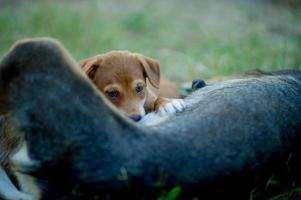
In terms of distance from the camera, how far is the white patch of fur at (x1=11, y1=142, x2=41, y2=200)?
12.1 ft

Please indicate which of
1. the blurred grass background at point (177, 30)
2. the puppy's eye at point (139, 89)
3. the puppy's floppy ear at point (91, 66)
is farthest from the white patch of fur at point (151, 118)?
the blurred grass background at point (177, 30)

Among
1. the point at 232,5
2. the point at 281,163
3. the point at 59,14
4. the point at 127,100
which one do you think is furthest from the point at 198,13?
the point at 281,163

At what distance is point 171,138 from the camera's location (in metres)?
3.80

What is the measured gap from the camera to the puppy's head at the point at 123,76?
546 cm

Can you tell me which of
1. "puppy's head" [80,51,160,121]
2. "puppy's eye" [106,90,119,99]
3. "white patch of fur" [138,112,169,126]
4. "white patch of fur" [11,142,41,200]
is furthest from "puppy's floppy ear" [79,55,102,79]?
"white patch of fur" [11,142,41,200]

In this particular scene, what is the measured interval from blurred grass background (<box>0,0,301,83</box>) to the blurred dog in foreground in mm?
4304

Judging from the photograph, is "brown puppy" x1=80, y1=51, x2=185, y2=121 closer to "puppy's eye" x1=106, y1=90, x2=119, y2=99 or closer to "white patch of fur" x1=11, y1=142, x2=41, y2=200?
"puppy's eye" x1=106, y1=90, x2=119, y2=99

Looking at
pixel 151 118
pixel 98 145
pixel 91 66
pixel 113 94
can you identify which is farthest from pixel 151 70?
pixel 98 145

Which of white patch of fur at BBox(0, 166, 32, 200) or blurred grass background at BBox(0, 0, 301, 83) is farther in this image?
blurred grass background at BBox(0, 0, 301, 83)

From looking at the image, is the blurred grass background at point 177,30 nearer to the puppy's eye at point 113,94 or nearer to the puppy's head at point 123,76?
the puppy's head at point 123,76

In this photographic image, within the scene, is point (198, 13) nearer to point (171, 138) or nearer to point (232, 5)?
point (232, 5)

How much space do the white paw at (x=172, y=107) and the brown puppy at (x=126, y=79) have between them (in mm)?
244

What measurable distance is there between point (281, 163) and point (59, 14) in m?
7.11

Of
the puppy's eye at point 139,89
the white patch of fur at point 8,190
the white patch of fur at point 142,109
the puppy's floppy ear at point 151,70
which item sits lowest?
the white patch of fur at point 142,109
